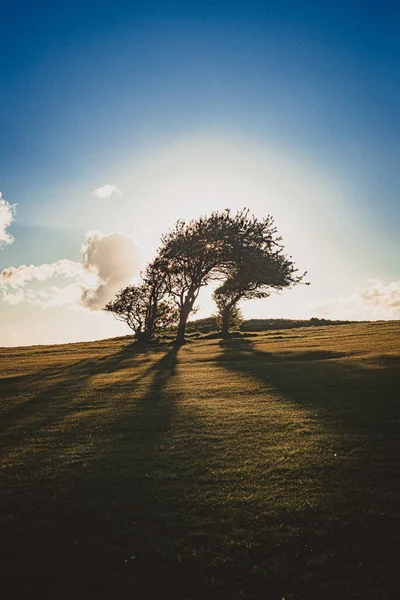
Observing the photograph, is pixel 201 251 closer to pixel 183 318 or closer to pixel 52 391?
pixel 183 318

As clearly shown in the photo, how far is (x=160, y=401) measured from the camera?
76.0ft

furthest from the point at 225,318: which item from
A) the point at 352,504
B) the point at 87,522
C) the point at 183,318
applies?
the point at 87,522

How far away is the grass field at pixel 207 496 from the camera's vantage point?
8.49 metres

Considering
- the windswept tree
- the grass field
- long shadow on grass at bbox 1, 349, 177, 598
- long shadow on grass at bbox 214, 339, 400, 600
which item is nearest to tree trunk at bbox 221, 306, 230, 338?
the windswept tree

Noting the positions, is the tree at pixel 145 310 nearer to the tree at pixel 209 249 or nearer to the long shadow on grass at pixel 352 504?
the tree at pixel 209 249

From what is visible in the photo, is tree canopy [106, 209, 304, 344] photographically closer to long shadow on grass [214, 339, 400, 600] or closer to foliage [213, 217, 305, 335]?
foliage [213, 217, 305, 335]

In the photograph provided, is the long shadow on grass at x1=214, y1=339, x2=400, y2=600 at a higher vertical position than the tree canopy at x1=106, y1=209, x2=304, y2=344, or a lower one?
lower

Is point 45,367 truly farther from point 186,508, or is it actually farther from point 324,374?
point 186,508

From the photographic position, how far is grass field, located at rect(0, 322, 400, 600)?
849 cm

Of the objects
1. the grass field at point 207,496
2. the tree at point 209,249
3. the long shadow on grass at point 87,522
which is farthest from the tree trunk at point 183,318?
the long shadow on grass at point 87,522

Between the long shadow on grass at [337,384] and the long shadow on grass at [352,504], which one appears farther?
the long shadow on grass at [337,384]

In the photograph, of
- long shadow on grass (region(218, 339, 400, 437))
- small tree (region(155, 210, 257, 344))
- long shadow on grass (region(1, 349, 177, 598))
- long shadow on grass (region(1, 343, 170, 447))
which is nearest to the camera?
long shadow on grass (region(1, 349, 177, 598))

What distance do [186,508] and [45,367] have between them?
36.0m

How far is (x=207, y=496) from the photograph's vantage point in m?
11.6
